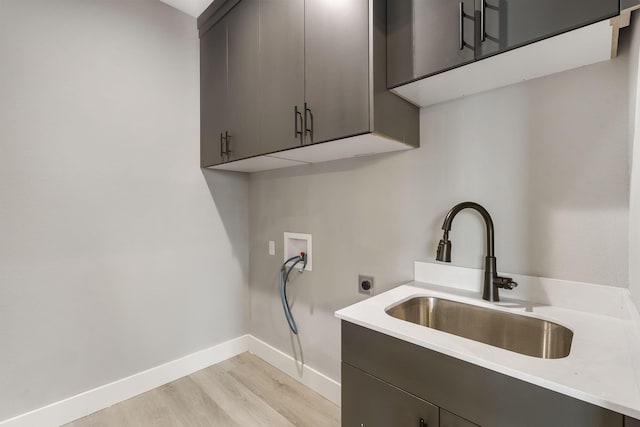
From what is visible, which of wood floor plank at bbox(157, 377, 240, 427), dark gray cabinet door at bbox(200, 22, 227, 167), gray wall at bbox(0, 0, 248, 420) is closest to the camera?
gray wall at bbox(0, 0, 248, 420)

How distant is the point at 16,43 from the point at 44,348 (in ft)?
5.40

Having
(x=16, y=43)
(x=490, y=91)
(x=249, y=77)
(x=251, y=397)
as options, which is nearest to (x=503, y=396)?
(x=490, y=91)

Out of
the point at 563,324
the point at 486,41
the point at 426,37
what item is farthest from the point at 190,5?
the point at 563,324

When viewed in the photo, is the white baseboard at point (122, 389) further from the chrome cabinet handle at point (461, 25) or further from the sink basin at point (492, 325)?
the chrome cabinet handle at point (461, 25)

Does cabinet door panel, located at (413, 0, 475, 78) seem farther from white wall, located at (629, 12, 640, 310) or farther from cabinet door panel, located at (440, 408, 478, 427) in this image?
cabinet door panel, located at (440, 408, 478, 427)

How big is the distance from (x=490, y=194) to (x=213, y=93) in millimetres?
1863

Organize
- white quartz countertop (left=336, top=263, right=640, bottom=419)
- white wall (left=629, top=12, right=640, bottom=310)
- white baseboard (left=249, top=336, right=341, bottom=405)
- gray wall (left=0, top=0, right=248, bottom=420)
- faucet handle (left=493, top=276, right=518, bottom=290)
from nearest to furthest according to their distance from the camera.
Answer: white quartz countertop (left=336, top=263, right=640, bottom=419), white wall (left=629, top=12, right=640, bottom=310), faucet handle (left=493, top=276, right=518, bottom=290), gray wall (left=0, top=0, right=248, bottom=420), white baseboard (left=249, top=336, right=341, bottom=405)

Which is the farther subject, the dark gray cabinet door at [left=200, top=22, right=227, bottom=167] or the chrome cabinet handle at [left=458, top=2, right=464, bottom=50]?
the dark gray cabinet door at [left=200, top=22, right=227, bottom=167]

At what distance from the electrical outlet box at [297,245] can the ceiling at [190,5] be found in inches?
68.0

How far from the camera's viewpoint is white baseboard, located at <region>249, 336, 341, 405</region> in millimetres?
1824

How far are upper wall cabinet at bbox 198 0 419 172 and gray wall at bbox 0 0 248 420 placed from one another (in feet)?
1.08

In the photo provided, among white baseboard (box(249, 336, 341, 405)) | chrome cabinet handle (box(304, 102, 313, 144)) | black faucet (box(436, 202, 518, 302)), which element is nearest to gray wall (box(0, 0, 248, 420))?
white baseboard (box(249, 336, 341, 405))

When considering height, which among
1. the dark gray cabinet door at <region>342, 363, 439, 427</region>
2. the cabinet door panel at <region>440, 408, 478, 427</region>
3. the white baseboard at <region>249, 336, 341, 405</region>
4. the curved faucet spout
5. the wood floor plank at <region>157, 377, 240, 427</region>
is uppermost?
the curved faucet spout

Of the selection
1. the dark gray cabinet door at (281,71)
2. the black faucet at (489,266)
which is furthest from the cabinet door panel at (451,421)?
the dark gray cabinet door at (281,71)
